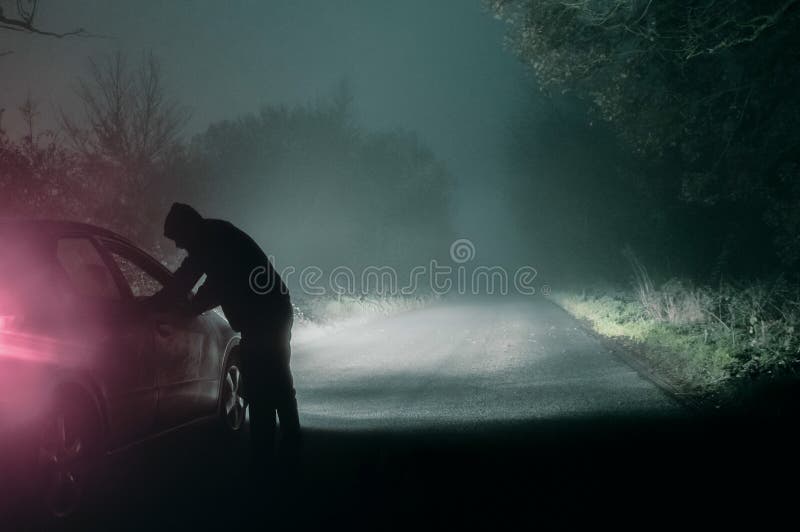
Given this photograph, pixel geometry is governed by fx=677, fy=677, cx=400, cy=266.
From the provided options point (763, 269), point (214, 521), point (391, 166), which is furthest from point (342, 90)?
point (214, 521)

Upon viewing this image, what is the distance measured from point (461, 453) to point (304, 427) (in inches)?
79.4

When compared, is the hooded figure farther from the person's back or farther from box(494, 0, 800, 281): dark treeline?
box(494, 0, 800, 281): dark treeline

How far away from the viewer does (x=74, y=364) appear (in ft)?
13.9

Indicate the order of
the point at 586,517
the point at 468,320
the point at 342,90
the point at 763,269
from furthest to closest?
the point at 342,90 → the point at 468,320 → the point at 763,269 → the point at 586,517

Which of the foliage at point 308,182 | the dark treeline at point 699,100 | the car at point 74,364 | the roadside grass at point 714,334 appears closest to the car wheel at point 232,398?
the car at point 74,364

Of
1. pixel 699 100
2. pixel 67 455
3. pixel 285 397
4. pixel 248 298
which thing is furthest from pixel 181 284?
pixel 699 100

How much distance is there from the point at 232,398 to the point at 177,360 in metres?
1.39

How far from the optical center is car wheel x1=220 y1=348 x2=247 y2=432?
6.44 meters

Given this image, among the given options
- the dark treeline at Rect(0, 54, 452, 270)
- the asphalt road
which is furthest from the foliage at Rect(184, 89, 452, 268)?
the asphalt road

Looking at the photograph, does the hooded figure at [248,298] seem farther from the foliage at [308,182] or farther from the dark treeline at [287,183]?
the foliage at [308,182]

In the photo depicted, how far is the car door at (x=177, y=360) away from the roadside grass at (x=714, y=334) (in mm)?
5837

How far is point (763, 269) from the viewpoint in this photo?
771 inches

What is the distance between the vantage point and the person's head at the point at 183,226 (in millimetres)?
4906

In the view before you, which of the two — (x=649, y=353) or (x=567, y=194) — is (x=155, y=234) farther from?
(x=567, y=194)
